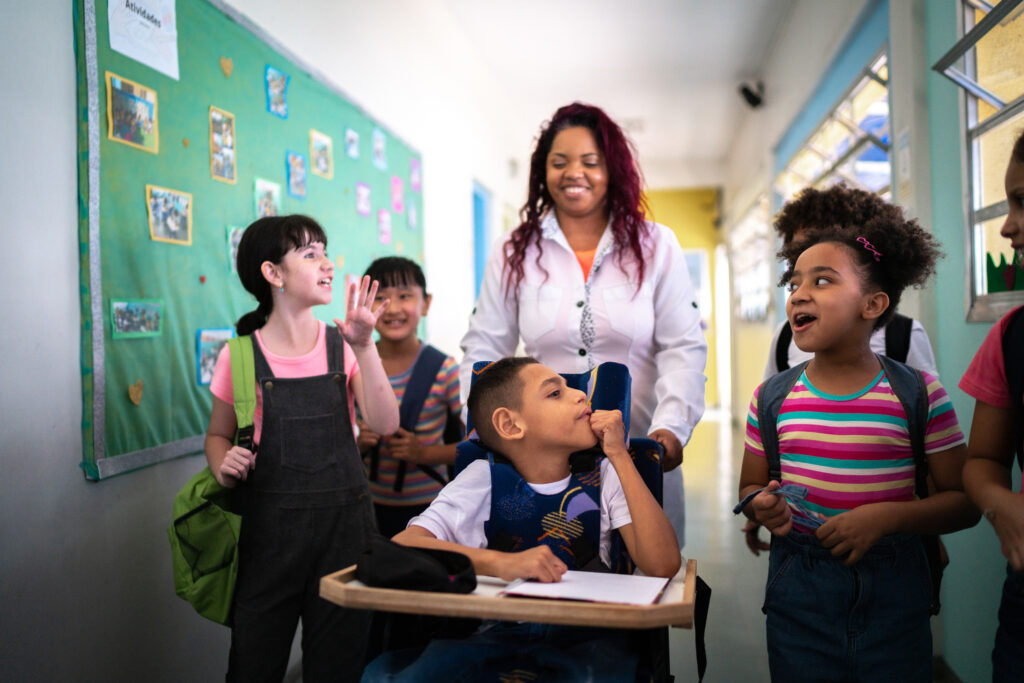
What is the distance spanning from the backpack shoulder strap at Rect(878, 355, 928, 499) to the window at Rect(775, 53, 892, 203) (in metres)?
2.12

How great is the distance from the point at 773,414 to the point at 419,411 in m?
1.16

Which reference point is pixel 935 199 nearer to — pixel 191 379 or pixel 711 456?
pixel 191 379

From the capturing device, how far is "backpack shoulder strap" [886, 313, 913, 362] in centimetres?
178

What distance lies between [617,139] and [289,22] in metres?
1.60

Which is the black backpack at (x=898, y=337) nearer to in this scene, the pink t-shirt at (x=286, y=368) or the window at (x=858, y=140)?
the pink t-shirt at (x=286, y=368)

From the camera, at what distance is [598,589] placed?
3.51 ft

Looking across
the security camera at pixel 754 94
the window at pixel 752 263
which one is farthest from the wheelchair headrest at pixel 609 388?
the security camera at pixel 754 94

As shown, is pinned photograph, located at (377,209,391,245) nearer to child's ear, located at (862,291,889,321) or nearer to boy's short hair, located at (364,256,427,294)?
boy's short hair, located at (364,256,427,294)

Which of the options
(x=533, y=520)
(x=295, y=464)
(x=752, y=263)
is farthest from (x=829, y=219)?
(x=752, y=263)

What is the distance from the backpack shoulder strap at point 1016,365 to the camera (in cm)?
124

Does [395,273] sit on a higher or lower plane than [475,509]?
higher

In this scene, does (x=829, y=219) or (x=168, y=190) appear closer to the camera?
(x=829, y=219)

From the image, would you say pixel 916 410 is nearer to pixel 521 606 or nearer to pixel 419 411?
pixel 521 606

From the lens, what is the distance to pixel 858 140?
399 cm
